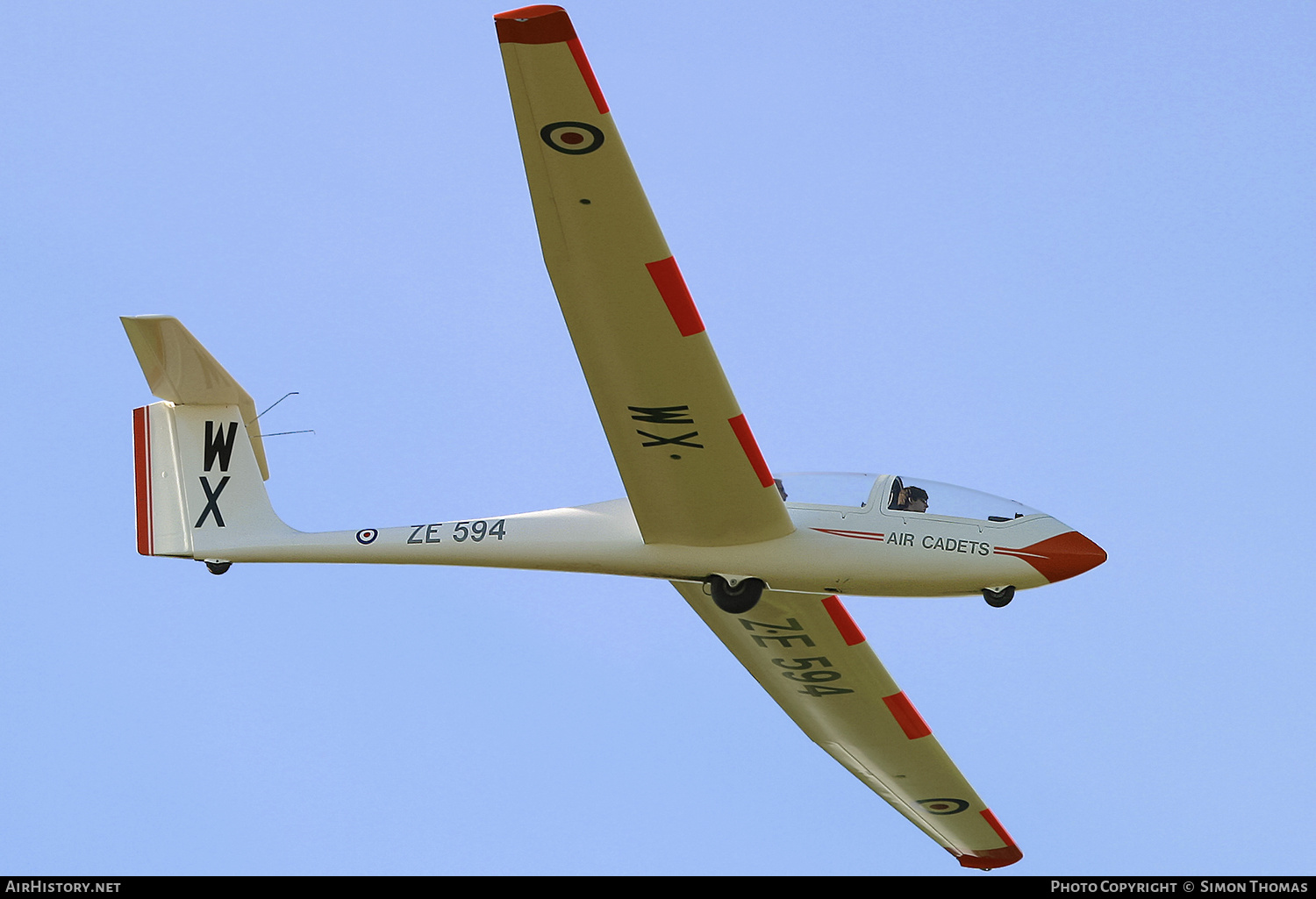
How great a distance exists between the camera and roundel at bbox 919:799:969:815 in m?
15.5

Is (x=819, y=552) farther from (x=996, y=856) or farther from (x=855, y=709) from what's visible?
(x=996, y=856)

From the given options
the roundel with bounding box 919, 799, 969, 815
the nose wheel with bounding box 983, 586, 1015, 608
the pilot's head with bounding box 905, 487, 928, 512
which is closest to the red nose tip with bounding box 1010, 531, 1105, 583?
the nose wheel with bounding box 983, 586, 1015, 608

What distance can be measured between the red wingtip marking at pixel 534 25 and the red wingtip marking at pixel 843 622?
7039 mm

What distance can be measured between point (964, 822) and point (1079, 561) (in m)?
5.33

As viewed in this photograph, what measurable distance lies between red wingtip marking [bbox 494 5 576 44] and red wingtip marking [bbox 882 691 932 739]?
29.1ft

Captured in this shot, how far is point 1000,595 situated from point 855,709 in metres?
3.61

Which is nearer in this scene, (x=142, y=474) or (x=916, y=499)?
(x=916, y=499)

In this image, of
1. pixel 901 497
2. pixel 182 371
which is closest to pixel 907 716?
pixel 901 497

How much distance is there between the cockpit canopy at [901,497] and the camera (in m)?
12.0

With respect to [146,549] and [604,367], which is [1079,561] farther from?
[146,549]

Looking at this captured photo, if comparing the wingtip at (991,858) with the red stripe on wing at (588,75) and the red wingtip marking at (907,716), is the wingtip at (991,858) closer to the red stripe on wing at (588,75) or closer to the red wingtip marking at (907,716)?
the red wingtip marking at (907,716)

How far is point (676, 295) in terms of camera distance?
9.99m

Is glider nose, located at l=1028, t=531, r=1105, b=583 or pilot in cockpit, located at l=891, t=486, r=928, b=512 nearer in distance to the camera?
glider nose, located at l=1028, t=531, r=1105, b=583

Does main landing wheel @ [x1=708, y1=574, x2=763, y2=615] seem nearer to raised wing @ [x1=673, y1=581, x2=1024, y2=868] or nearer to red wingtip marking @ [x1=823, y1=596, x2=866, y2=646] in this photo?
raised wing @ [x1=673, y1=581, x2=1024, y2=868]
